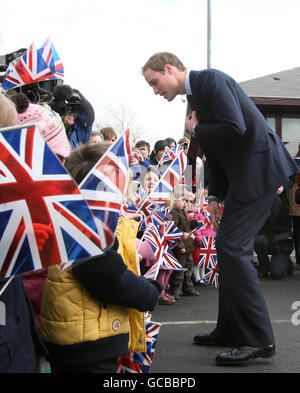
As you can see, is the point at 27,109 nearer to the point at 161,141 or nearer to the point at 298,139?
the point at 161,141

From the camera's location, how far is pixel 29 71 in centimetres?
475

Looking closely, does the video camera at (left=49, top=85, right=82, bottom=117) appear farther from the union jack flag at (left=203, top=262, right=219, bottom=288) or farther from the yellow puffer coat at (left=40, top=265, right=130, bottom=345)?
the yellow puffer coat at (left=40, top=265, right=130, bottom=345)

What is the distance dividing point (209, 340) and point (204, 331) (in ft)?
1.70

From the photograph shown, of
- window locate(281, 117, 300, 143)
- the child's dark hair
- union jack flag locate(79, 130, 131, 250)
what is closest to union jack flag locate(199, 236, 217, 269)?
the child's dark hair

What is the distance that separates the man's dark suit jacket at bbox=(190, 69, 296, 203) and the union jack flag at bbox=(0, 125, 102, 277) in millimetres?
1878

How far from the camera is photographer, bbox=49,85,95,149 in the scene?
516 centimetres

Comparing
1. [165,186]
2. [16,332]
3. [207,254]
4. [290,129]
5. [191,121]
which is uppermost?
[191,121]

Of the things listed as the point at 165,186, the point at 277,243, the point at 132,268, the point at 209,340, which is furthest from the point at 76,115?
the point at 277,243

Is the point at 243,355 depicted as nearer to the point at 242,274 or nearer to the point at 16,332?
the point at 242,274

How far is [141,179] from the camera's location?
6.12 m

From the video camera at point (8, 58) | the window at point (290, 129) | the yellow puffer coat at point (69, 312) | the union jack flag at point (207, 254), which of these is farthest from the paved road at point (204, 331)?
the window at point (290, 129)
